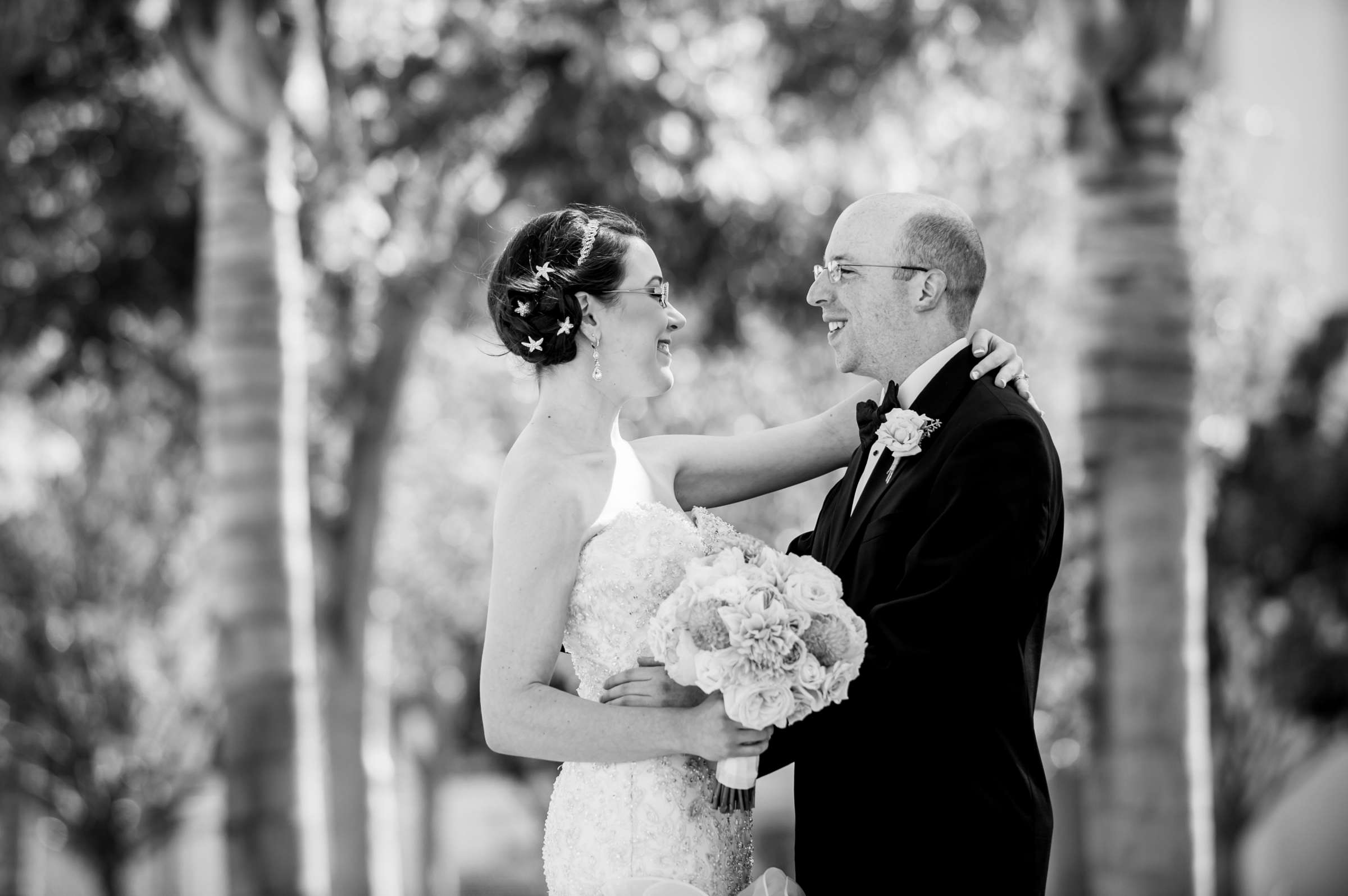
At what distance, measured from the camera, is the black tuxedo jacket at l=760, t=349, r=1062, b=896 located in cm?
326

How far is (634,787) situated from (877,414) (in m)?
1.09

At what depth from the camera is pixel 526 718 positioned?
3508 millimetres

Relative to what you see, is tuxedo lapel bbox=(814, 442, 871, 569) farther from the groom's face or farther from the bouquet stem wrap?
the bouquet stem wrap

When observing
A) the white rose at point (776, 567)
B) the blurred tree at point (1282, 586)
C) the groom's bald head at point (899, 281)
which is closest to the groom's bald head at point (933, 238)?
the groom's bald head at point (899, 281)

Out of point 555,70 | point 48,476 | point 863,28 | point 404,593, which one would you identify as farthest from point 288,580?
point 404,593

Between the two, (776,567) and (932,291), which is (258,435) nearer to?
(932,291)

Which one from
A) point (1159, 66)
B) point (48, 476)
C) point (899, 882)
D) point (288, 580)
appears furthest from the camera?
point (48, 476)

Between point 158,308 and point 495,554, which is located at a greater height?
point 158,308

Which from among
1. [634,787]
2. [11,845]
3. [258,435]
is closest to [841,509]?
[634,787]

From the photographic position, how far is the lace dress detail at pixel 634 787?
365cm

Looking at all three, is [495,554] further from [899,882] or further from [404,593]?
[404,593]

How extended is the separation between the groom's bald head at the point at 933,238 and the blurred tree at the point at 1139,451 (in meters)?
2.60

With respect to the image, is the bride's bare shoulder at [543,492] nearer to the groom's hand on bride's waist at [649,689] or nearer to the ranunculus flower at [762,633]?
the groom's hand on bride's waist at [649,689]

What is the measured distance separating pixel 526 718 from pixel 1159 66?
416 cm
